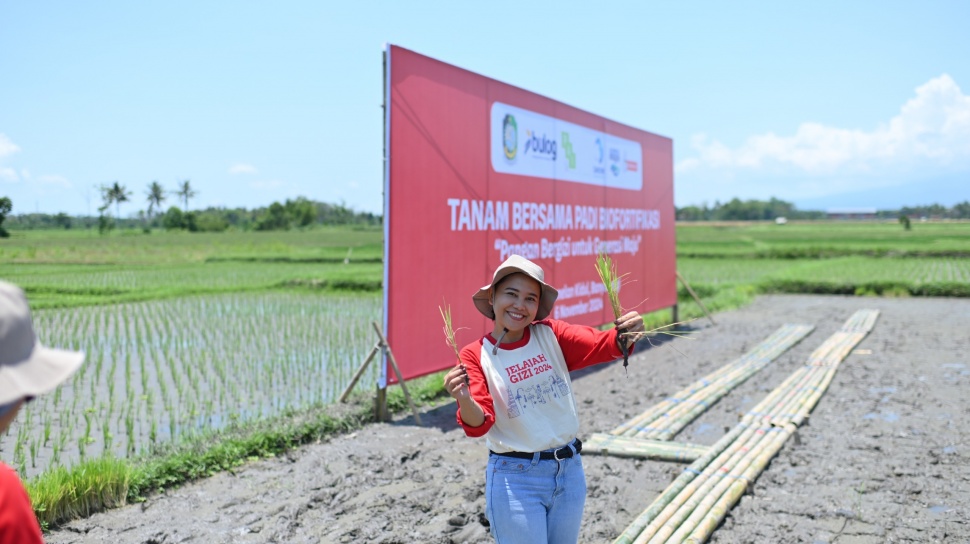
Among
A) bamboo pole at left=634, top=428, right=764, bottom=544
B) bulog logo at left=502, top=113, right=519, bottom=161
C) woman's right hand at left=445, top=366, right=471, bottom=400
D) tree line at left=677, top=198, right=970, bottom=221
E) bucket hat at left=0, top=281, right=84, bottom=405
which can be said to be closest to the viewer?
bucket hat at left=0, top=281, right=84, bottom=405

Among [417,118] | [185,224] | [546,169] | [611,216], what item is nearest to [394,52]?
[417,118]

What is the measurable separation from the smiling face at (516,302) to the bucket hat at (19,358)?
1.48m

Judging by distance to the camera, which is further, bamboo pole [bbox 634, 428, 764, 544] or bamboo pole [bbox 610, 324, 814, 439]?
bamboo pole [bbox 610, 324, 814, 439]

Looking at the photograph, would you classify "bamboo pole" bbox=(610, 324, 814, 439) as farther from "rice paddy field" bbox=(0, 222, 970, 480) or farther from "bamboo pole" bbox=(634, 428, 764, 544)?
"rice paddy field" bbox=(0, 222, 970, 480)

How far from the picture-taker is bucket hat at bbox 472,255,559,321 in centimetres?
248

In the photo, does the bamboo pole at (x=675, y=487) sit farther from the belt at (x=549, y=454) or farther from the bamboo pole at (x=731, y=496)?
the belt at (x=549, y=454)

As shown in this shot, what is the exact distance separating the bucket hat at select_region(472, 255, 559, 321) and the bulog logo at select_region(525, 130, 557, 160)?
5.37 meters

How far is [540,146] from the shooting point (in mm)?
8164

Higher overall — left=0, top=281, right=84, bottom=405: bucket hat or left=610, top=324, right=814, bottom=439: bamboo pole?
left=0, top=281, right=84, bottom=405: bucket hat

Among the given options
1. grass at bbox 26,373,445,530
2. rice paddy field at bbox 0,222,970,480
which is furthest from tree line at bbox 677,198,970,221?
grass at bbox 26,373,445,530

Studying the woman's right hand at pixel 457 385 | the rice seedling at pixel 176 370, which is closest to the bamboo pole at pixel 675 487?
the woman's right hand at pixel 457 385

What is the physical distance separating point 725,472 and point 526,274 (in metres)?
2.71

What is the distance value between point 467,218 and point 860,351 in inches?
232

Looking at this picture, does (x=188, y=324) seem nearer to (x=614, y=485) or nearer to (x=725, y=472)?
(x=614, y=485)
